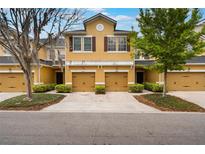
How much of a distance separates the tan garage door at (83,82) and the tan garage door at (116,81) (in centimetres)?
154

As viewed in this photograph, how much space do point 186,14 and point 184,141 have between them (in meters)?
10.0

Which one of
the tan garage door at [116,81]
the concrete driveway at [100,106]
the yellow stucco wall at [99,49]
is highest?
the yellow stucco wall at [99,49]

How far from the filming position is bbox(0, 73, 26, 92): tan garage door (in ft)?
67.9

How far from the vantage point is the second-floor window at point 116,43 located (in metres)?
20.0

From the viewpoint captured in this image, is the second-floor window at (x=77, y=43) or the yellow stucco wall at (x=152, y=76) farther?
the yellow stucco wall at (x=152, y=76)

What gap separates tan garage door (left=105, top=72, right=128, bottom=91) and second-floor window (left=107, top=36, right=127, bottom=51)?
253 cm

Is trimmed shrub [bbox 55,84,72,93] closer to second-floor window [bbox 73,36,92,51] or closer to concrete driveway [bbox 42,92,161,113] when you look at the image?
second-floor window [bbox 73,36,92,51]

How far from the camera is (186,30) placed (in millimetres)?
12422

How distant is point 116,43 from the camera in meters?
20.1

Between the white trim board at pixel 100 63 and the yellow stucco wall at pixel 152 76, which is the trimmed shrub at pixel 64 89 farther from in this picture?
the yellow stucco wall at pixel 152 76

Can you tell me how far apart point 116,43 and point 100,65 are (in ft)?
9.03

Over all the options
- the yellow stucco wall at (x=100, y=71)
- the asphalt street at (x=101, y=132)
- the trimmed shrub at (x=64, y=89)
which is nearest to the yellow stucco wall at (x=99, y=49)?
the yellow stucco wall at (x=100, y=71)
